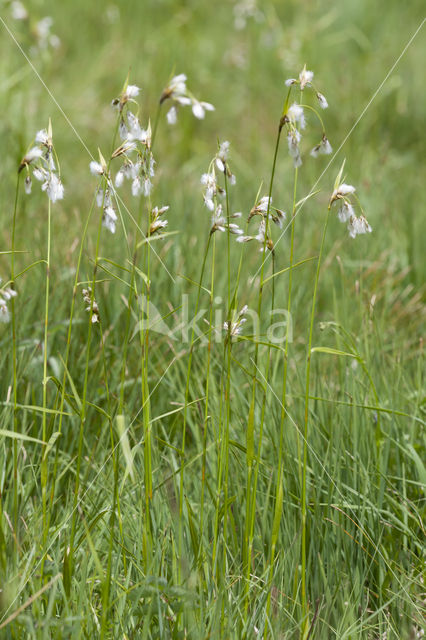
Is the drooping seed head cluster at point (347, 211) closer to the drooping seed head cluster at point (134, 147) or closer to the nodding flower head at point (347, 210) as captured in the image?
the nodding flower head at point (347, 210)

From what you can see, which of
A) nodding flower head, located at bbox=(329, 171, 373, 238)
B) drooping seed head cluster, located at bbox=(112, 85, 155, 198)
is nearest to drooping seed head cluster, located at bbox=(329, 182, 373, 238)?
nodding flower head, located at bbox=(329, 171, 373, 238)

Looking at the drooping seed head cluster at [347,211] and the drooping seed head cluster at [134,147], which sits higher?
the drooping seed head cluster at [134,147]

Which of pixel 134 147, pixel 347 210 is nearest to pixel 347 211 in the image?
pixel 347 210

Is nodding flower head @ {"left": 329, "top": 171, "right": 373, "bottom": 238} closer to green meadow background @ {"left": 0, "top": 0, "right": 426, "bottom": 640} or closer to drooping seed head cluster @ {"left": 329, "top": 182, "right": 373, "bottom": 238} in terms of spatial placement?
drooping seed head cluster @ {"left": 329, "top": 182, "right": 373, "bottom": 238}

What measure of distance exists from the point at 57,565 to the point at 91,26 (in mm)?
5426

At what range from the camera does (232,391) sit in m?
1.68

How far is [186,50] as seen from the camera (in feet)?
14.4

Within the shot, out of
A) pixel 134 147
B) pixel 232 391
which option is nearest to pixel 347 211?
pixel 134 147

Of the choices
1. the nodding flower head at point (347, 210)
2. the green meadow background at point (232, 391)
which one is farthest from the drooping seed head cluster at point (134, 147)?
the nodding flower head at point (347, 210)

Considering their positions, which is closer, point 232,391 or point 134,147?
point 134,147

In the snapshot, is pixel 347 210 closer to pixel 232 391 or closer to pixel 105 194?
pixel 105 194

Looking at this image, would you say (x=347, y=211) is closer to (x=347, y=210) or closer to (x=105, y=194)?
(x=347, y=210)

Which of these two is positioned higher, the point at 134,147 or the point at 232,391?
the point at 134,147

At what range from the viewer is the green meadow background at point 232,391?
1172 mm
